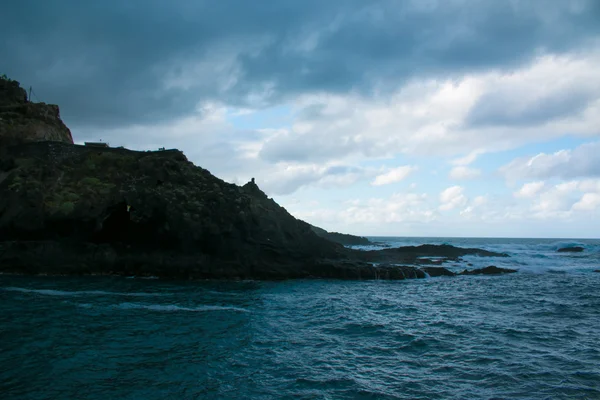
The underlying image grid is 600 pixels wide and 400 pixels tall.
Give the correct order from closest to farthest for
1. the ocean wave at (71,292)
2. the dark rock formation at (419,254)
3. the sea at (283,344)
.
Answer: the sea at (283,344), the ocean wave at (71,292), the dark rock formation at (419,254)

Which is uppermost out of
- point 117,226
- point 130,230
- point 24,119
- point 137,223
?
point 24,119

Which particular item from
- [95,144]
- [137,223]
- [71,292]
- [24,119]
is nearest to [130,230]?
[137,223]

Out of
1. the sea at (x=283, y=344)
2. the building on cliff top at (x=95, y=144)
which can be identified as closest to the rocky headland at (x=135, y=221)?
the building on cliff top at (x=95, y=144)

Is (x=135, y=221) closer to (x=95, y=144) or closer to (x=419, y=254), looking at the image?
(x=95, y=144)

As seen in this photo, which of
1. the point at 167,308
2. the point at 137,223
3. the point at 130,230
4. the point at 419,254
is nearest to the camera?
the point at 167,308

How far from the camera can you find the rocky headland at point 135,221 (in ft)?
116

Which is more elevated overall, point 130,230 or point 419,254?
point 130,230

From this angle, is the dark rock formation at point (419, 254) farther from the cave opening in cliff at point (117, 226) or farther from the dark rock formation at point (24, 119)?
the dark rock formation at point (24, 119)

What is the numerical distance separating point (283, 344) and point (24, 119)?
42.8 m

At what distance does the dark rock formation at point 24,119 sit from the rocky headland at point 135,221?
0.14 metres

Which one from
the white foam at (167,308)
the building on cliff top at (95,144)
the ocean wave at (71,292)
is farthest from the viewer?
the building on cliff top at (95,144)

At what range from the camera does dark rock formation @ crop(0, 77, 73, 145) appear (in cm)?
4172

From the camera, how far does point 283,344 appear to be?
17188 millimetres

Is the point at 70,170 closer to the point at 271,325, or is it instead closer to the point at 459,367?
the point at 271,325
